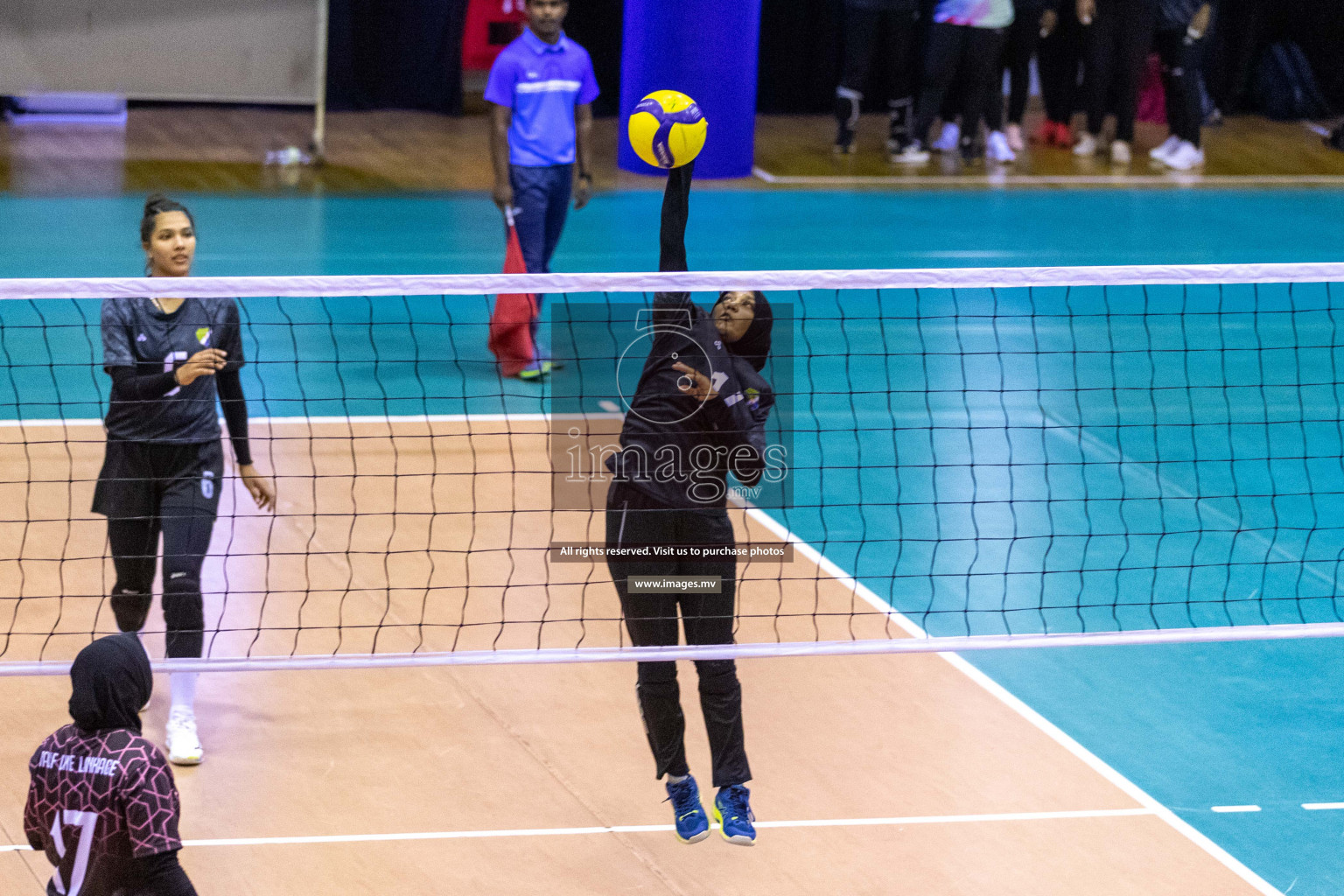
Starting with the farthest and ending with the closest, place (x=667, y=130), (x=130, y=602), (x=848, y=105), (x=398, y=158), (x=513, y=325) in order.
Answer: (x=848, y=105)
(x=398, y=158)
(x=513, y=325)
(x=130, y=602)
(x=667, y=130)

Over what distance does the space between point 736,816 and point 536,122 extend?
17.1ft

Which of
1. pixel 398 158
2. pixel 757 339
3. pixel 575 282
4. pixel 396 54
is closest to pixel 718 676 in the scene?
pixel 757 339

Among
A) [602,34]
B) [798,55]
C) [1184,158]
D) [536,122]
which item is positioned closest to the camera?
[536,122]

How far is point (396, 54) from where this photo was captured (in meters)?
16.7

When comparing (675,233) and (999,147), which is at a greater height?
(675,233)

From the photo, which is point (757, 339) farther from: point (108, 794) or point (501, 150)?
point (501, 150)

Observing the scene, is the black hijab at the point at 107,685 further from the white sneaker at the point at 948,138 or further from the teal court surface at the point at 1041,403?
the white sneaker at the point at 948,138

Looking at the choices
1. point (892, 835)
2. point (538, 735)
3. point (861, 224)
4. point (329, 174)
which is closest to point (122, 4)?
point (329, 174)

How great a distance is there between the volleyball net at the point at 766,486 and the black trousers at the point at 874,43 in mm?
5047

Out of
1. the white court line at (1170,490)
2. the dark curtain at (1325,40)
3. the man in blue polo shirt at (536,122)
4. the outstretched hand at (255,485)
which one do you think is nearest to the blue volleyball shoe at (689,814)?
the outstretched hand at (255,485)

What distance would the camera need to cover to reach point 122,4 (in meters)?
13.8

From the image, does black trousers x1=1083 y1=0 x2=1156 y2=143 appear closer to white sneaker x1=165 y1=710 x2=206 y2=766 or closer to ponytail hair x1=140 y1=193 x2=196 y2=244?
ponytail hair x1=140 y1=193 x2=196 y2=244

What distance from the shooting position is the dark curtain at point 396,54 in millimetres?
16359

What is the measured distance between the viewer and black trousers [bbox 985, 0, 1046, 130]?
15.2 meters
